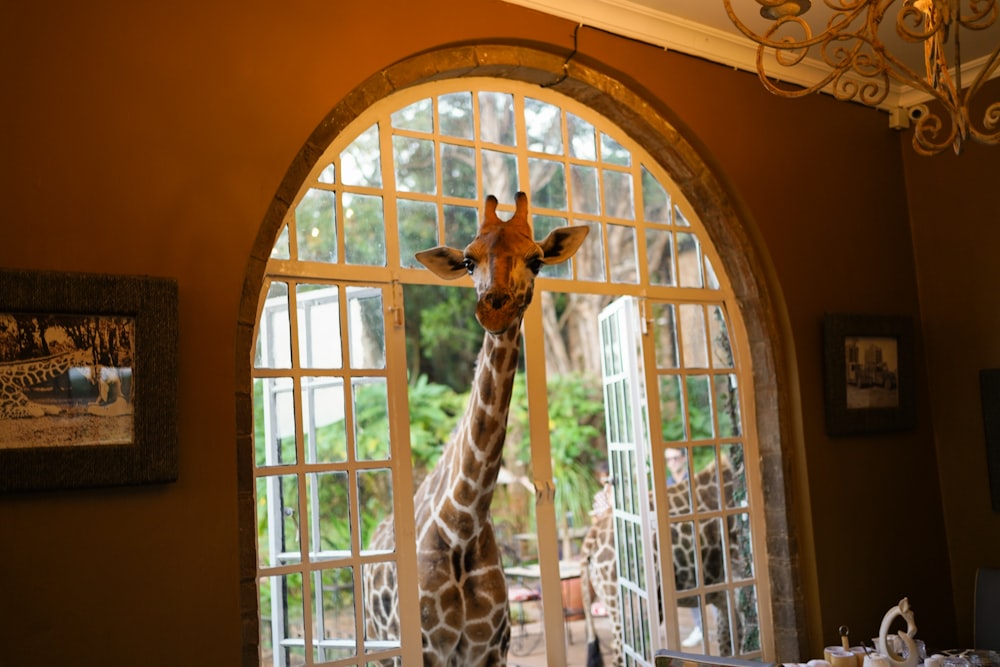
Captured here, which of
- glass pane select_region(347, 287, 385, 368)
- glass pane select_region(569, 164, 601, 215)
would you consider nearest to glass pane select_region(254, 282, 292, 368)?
glass pane select_region(347, 287, 385, 368)

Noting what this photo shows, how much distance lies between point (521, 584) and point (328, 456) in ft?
16.1

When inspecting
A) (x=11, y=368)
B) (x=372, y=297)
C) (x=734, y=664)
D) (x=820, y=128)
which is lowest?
(x=734, y=664)

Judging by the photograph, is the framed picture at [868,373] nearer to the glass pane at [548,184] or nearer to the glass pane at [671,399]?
the glass pane at [671,399]

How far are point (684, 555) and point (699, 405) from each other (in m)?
0.72

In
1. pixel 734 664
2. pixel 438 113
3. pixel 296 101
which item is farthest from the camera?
pixel 438 113

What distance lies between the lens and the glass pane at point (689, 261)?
445 centimetres

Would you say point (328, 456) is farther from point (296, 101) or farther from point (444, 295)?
point (444, 295)

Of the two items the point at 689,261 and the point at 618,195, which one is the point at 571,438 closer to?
the point at 689,261

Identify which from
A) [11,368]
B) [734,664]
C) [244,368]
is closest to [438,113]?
[244,368]

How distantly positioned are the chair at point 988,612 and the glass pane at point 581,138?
2.55 m

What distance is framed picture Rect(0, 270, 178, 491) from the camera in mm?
2469

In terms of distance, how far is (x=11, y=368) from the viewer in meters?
2.47

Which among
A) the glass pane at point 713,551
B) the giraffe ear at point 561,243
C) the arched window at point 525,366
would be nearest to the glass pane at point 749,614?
the arched window at point 525,366

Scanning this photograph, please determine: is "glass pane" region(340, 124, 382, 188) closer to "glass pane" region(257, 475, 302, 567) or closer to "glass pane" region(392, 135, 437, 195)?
"glass pane" region(392, 135, 437, 195)
